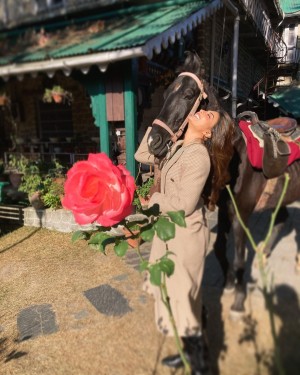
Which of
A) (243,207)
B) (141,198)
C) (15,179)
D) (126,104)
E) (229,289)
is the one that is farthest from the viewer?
(15,179)

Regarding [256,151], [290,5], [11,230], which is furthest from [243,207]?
[290,5]

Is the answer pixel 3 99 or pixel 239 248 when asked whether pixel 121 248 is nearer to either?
pixel 239 248

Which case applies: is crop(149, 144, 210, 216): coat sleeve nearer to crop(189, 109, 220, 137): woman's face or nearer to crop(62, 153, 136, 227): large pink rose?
crop(189, 109, 220, 137): woman's face

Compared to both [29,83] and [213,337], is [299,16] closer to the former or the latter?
[29,83]

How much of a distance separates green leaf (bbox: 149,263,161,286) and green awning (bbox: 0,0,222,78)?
3.64 metres

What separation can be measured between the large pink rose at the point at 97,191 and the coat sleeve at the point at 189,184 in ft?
0.80

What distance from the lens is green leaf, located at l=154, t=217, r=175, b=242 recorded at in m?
1.00

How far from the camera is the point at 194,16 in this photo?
505cm

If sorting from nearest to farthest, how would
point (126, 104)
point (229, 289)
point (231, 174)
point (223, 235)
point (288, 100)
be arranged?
point (229, 289) < point (231, 174) < point (223, 235) < point (126, 104) < point (288, 100)

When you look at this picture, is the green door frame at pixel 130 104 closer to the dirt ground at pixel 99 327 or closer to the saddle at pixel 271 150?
the dirt ground at pixel 99 327

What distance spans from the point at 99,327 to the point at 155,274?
1.40m

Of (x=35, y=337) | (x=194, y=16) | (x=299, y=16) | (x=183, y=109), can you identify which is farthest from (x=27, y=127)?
(x=299, y=16)

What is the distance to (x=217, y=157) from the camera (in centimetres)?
138

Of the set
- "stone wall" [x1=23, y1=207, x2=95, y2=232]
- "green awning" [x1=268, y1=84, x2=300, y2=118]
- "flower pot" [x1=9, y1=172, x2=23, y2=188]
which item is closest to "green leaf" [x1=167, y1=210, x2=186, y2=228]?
"stone wall" [x1=23, y1=207, x2=95, y2=232]
